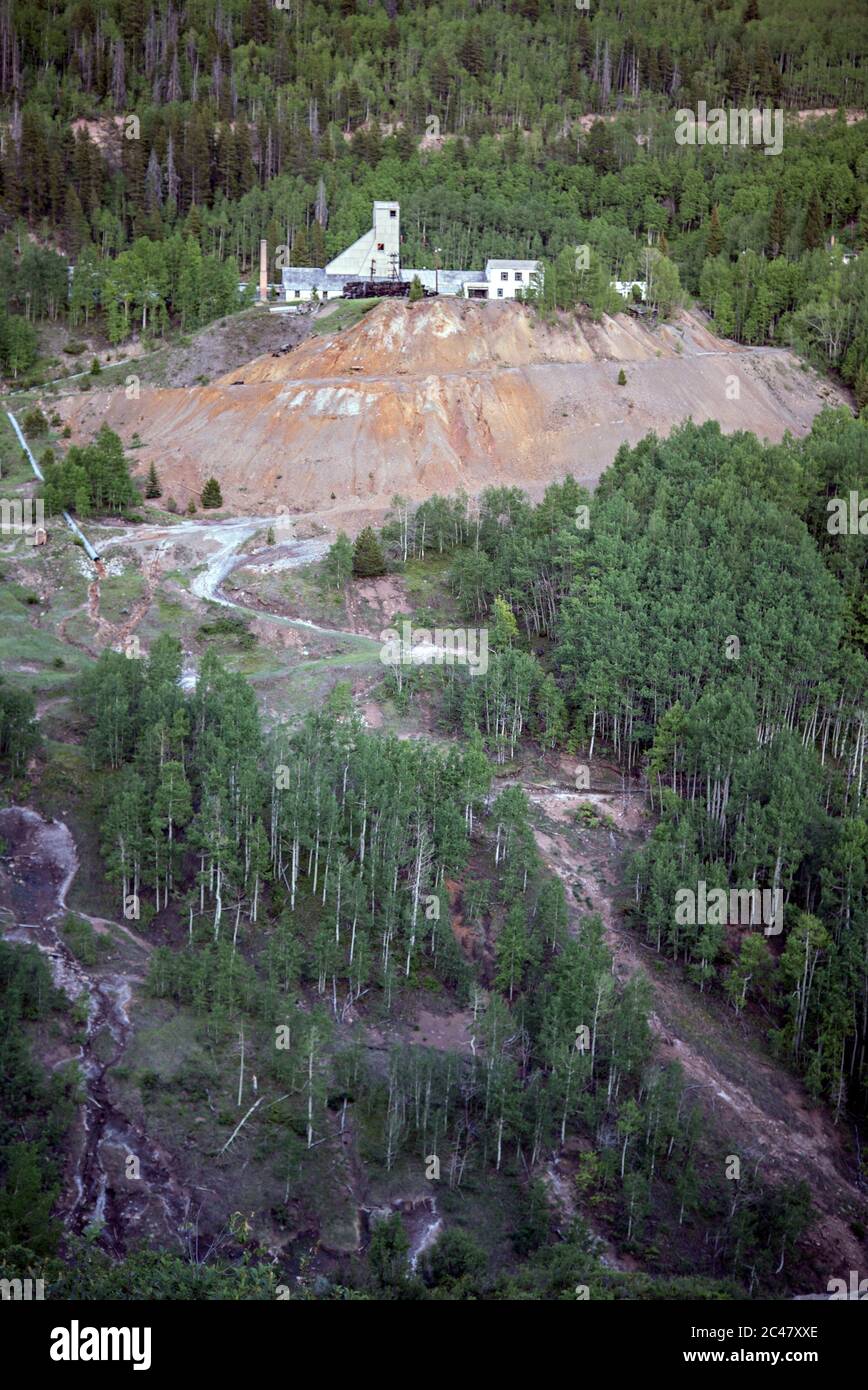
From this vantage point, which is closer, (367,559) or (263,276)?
(367,559)

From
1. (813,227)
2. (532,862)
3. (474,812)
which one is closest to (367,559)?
(474,812)

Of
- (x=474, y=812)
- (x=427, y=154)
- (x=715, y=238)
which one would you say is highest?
(x=427, y=154)

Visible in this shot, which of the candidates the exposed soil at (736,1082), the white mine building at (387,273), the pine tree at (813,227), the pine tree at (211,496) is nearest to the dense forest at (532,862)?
the exposed soil at (736,1082)

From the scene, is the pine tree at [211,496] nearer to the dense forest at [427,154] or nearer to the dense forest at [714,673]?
the dense forest at [714,673]

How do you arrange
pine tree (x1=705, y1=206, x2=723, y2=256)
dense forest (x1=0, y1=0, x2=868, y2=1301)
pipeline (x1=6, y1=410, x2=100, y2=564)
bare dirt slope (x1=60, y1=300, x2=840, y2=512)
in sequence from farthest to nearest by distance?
pine tree (x1=705, y1=206, x2=723, y2=256)
bare dirt slope (x1=60, y1=300, x2=840, y2=512)
pipeline (x1=6, y1=410, x2=100, y2=564)
dense forest (x1=0, y1=0, x2=868, y2=1301)

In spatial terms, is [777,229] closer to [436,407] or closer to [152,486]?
[436,407]

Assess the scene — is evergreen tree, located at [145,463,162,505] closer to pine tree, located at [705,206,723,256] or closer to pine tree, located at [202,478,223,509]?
pine tree, located at [202,478,223,509]

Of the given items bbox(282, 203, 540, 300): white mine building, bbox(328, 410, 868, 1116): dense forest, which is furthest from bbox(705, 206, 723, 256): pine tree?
bbox(328, 410, 868, 1116): dense forest
